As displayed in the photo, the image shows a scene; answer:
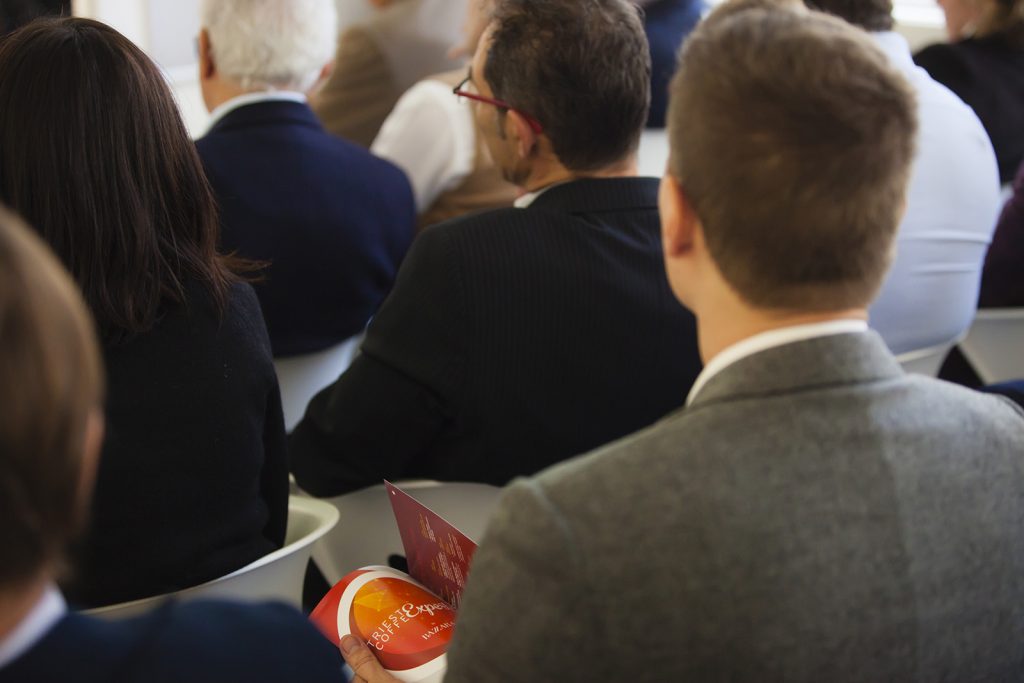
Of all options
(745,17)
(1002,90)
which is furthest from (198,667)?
(1002,90)

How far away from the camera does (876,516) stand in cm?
83

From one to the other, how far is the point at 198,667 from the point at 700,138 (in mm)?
568

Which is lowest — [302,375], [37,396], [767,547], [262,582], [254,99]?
[302,375]

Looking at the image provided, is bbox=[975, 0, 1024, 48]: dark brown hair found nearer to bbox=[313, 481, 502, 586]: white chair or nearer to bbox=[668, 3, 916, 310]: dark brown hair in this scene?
bbox=[313, 481, 502, 586]: white chair

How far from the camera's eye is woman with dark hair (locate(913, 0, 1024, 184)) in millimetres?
2604

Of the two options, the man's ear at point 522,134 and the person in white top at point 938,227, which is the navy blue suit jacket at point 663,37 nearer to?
the person in white top at point 938,227

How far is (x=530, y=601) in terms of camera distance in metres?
0.81

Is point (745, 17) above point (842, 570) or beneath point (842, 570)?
above

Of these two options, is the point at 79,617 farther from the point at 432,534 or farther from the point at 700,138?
the point at 700,138

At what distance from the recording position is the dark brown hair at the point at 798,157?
855 mm

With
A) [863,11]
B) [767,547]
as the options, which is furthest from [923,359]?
[767,547]

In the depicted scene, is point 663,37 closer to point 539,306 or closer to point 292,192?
point 292,192

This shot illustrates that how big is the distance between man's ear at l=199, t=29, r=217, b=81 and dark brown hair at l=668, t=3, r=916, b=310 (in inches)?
72.9

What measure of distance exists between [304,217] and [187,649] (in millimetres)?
1444
